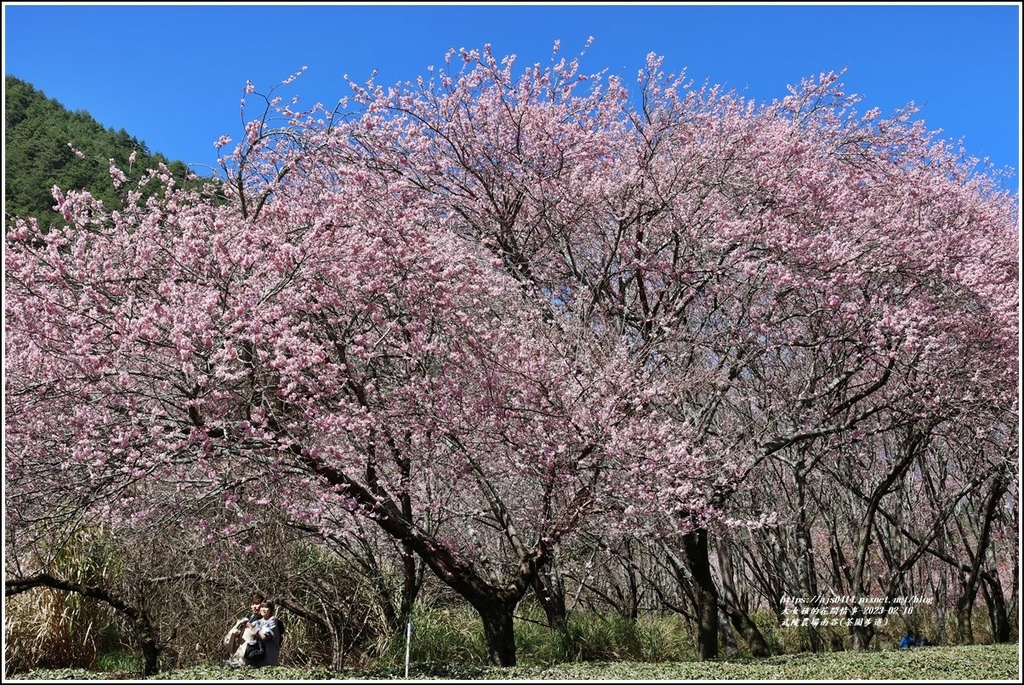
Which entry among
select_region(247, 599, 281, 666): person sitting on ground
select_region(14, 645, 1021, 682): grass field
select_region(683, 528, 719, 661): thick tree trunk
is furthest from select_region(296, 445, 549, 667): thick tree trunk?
select_region(683, 528, 719, 661): thick tree trunk

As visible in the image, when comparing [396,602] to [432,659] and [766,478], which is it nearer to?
[432,659]

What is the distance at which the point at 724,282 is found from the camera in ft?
32.6

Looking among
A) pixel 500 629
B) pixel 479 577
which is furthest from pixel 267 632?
pixel 500 629

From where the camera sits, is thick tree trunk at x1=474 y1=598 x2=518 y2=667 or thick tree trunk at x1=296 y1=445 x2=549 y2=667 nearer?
thick tree trunk at x1=296 y1=445 x2=549 y2=667

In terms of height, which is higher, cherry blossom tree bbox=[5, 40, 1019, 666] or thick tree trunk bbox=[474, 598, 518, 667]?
cherry blossom tree bbox=[5, 40, 1019, 666]

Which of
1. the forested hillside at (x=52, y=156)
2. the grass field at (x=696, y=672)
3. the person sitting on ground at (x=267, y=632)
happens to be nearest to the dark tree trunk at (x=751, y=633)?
the grass field at (x=696, y=672)

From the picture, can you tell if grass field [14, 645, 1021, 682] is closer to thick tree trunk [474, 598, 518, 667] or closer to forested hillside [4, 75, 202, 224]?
thick tree trunk [474, 598, 518, 667]

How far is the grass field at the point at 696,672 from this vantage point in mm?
6246

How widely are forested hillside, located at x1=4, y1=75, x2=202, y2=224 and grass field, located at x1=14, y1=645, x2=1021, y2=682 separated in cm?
413

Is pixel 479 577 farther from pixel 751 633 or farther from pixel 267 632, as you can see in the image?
pixel 751 633

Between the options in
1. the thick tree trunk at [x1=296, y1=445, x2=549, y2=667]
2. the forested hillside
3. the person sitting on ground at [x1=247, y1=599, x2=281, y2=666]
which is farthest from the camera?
the forested hillside

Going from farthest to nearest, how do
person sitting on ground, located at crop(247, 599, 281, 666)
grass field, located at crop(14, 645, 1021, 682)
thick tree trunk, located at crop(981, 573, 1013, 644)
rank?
thick tree trunk, located at crop(981, 573, 1013, 644)
person sitting on ground, located at crop(247, 599, 281, 666)
grass field, located at crop(14, 645, 1021, 682)

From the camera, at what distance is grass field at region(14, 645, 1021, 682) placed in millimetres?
6246

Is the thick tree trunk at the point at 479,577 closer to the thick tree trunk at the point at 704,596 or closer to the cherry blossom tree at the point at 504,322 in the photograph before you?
the cherry blossom tree at the point at 504,322
